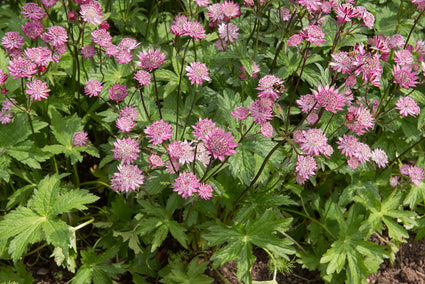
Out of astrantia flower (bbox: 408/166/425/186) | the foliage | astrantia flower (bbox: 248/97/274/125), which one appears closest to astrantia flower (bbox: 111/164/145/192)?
the foliage

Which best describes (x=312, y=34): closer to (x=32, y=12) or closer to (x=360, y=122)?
(x=360, y=122)

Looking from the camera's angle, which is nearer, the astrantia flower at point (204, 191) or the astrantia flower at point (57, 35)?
the astrantia flower at point (204, 191)

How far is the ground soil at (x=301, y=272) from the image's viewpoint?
245 cm

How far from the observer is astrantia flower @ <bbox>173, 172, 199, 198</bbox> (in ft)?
5.75

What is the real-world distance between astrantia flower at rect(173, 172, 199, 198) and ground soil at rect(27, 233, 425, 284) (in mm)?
908

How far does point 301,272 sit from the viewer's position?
270 cm

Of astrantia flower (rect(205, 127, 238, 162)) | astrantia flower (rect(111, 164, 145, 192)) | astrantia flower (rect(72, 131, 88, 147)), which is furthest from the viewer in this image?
astrantia flower (rect(72, 131, 88, 147))

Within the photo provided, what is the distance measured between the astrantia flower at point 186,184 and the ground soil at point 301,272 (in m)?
0.91

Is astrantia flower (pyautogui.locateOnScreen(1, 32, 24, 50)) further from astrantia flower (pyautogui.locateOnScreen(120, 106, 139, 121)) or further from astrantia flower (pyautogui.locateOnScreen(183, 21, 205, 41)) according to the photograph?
astrantia flower (pyautogui.locateOnScreen(183, 21, 205, 41))

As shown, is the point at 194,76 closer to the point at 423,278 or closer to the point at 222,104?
the point at 222,104

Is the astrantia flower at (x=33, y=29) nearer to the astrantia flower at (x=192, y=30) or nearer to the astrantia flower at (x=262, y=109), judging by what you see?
the astrantia flower at (x=192, y=30)

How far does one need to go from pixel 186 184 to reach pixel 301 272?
54.1 inches

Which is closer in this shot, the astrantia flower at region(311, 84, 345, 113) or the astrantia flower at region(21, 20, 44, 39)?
the astrantia flower at region(311, 84, 345, 113)

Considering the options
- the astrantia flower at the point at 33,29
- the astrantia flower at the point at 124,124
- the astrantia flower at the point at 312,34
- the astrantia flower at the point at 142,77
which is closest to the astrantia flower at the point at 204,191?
the astrantia flower at the point at 124,124
